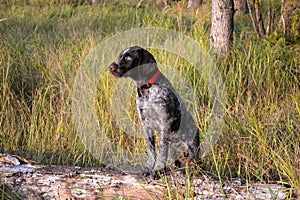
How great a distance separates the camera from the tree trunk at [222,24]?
16.8 feet

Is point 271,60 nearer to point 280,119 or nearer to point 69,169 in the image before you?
point 280,119

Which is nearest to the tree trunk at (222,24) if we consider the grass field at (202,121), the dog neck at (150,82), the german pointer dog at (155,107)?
the grass field at (202,121)

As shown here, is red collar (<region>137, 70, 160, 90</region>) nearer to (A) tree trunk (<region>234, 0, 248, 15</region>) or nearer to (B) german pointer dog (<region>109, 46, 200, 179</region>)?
(B) german pointer dog (<region>109, 46, 200, 179</region>)

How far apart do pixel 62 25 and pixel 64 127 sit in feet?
15.1

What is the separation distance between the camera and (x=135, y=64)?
2.06 meters

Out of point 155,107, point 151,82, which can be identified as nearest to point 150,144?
point 155,107

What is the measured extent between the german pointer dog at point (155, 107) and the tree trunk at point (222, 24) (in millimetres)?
2813

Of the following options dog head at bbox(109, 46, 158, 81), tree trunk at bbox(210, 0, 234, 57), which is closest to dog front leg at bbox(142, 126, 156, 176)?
dog head at bbox(109, 46, 158, 81)

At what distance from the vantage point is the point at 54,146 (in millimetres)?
3381

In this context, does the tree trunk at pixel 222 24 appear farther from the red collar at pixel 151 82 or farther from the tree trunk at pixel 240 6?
the tree trunk at pixel 240 6

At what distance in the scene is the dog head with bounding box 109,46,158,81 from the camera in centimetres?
203

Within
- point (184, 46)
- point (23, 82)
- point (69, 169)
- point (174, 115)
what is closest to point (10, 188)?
point (69, 169)

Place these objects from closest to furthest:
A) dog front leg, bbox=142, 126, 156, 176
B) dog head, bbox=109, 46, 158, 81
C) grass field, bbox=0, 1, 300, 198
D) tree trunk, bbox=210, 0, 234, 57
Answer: dog head, bbox=109, 46, 158, 81, dog front leg, bbox=142, 126, 156, 176, grass field, bbox=0, 1, 300, 198, tree trunk, bbox=210, 0, 234, 57

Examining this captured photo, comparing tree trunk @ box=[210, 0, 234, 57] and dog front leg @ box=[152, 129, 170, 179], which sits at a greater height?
tree trunk @ box=[210, 0, 234, 57]
